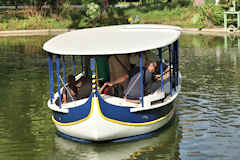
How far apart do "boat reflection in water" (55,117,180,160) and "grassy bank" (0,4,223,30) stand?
32.1 metres

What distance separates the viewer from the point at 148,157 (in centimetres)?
1292

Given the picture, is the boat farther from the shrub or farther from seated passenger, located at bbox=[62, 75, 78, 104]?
the shrub

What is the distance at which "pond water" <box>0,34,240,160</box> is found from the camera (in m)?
A: 13.3

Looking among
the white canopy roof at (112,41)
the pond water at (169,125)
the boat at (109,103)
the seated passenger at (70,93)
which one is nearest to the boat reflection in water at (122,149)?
the pond water at (169,125)

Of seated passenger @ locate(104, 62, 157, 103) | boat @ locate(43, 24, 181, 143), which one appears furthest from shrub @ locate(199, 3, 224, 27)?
seated passenger @ locate(104, 62, 157, 103)

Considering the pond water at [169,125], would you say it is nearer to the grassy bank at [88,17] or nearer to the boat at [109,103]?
the boat at [109,103]

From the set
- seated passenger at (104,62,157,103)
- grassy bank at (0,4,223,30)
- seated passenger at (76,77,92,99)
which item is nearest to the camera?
seated passenger at (104,62,157,103)

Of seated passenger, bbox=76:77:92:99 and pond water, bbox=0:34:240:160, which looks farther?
seated passenger, bbox=76:77:92:99

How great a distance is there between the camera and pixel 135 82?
14023mm

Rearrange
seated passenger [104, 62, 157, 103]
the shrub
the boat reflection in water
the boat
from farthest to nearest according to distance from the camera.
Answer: the shrub < seated passenger [104, 62, 157, 103] < the boat reflection in water < the boat

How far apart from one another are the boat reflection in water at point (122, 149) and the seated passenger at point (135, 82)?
125cm

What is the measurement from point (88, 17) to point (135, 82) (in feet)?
119

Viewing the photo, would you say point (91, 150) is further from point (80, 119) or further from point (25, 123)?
point (25, 123)

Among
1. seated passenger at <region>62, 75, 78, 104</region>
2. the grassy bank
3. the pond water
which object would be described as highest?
seated passenger at <region>62, 75, 78, 104</region>
